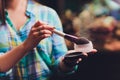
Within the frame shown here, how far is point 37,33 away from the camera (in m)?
0.75

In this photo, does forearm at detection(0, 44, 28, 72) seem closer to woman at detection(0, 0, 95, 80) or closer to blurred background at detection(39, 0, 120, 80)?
woman at detection(0, 0, 95, 80)

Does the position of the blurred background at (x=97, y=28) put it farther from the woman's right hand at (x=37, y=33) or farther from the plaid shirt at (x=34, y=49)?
the woman's right hand at (x=37, y=33)

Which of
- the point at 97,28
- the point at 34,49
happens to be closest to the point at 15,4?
the point at 34,49

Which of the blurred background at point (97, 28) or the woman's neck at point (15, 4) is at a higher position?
the woman's neck at point (15, 4)

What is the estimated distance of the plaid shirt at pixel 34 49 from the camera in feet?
2.72

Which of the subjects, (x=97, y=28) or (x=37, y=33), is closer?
(x=37, y=33)

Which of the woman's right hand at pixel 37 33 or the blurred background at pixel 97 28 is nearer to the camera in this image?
the woman's right hand at pixel 37 33

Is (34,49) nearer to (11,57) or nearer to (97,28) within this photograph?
(11,57)

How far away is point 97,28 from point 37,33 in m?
0.36

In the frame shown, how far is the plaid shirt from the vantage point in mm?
829

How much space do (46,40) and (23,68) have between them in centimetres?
10

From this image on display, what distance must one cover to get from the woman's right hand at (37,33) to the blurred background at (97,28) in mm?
208

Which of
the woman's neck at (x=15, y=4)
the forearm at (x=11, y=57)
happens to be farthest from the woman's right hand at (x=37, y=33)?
the woman's neck at (x=15, y=4)

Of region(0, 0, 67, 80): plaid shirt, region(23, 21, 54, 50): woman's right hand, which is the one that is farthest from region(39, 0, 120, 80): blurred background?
region(23, 21, 54, 50): woman's right hand
